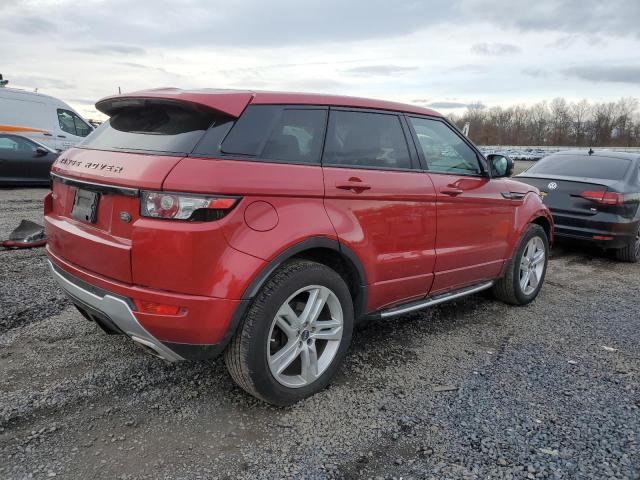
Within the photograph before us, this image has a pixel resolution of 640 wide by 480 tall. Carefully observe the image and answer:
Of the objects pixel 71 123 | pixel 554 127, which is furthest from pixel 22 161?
pixel 554 127

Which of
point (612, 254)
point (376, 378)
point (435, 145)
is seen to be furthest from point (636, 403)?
point (612, 254)

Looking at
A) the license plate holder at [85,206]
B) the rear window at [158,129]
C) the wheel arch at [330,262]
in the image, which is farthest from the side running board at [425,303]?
the license plate holder at [85,206]

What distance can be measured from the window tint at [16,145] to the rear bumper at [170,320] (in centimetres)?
1061

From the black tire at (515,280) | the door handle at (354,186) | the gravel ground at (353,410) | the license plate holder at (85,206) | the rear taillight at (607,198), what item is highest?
the door handle at (354,186)

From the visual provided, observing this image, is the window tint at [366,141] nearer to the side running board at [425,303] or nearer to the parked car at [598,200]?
the side running board at [425,303]

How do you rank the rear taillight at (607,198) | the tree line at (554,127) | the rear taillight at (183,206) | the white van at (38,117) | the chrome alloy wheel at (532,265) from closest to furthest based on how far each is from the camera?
the rear taillight at (183,206)
the chrome alloy wheel at (532,265)
the rear taillight at (607,198)
the white van at (38,117)
the tree line at (554,127)

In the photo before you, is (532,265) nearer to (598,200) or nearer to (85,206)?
(598,200)

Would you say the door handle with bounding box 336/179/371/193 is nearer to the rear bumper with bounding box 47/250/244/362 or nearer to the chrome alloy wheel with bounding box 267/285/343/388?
the chrome alloy wheel with bounding box 267/285/343/388

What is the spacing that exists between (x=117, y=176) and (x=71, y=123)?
1595cm

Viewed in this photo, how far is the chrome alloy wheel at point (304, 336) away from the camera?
281 centimetres

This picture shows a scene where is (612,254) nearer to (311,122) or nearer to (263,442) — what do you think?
(311,122)

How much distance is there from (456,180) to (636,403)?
186cm

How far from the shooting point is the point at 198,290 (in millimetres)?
2463

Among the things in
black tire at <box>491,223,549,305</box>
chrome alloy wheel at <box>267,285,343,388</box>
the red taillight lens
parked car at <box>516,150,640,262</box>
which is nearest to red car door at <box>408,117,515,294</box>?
black tire at <box>491,223,549,305</box>
